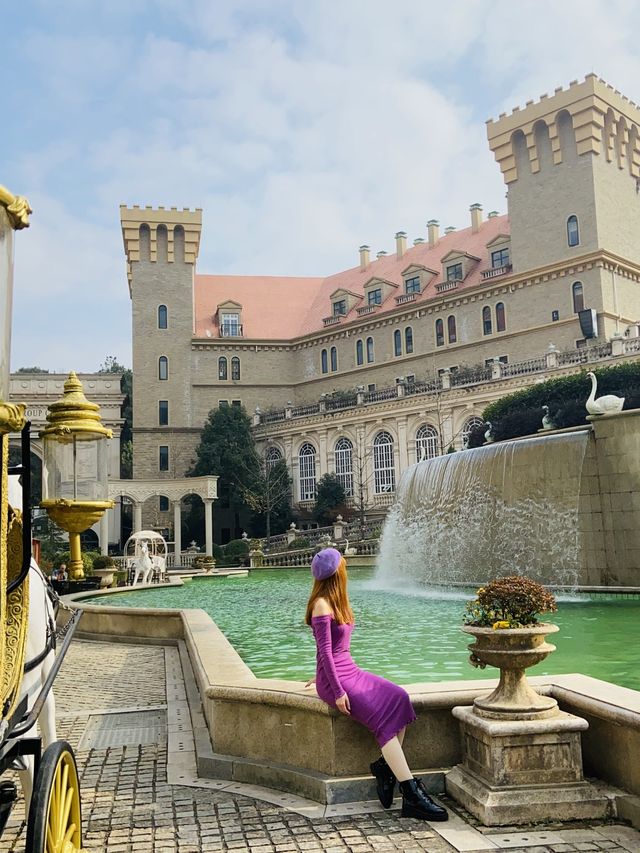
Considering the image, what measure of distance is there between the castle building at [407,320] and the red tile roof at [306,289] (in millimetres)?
183

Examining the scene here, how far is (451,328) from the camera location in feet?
182

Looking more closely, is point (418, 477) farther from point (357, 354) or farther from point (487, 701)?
point (357, 354)

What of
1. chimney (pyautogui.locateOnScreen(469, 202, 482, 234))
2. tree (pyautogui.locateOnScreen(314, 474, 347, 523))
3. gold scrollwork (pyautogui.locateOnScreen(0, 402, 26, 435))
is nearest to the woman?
gold scrollwork (pyautogui.locateOnScreen(0, 402, 26, 435))

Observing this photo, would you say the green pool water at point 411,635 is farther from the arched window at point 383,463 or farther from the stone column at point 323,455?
the stone column at point 323,455

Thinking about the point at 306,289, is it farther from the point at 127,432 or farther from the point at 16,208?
the point at 16,208

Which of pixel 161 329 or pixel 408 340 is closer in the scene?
pixel 408 340

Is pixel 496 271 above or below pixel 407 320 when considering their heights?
above

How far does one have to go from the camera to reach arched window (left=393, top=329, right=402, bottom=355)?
193 feet

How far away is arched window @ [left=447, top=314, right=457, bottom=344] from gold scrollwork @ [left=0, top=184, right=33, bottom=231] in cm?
5320

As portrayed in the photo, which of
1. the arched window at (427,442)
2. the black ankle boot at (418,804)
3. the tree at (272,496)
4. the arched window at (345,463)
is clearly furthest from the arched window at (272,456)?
the black ankle boot at (418,804)

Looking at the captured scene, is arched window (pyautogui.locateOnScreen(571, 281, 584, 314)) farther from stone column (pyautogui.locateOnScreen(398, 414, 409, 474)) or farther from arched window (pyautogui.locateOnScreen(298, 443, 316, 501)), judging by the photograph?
arched window (pyautogui.locateOnScreen(298, 443, 316, 501))

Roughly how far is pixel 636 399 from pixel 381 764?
96.7 ft

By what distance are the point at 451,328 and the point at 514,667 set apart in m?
51.9

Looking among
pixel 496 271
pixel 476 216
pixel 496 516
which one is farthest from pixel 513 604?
pixel 476 216
